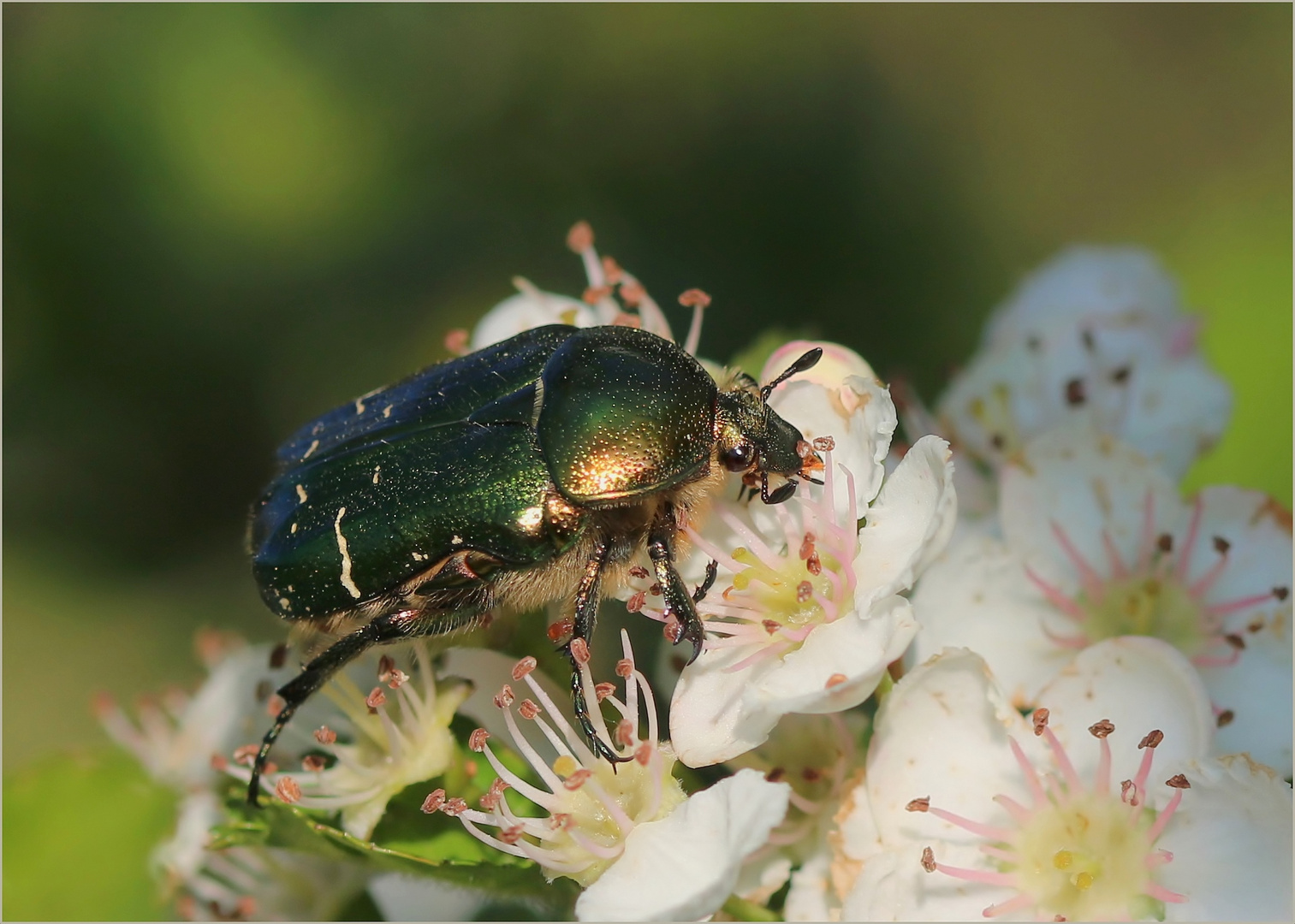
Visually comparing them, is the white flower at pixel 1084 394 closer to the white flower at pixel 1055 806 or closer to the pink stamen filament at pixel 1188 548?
the pink stamen filament at pixel 1188 548

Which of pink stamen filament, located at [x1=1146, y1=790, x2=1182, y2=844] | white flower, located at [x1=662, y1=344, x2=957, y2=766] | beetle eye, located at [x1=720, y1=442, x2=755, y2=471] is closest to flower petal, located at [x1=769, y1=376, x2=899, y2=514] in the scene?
white flower, located at [x1=662, y1=344, x2=957, y2=766]

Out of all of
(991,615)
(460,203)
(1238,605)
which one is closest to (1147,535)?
(1238,605)

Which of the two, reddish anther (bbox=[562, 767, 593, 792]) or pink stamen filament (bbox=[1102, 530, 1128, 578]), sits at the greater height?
reddish anther (bbox=[562, 767, 593, 792])

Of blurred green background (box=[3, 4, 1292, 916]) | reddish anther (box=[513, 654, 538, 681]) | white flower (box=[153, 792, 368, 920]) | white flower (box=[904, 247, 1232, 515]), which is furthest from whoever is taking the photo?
blurred green background (box=[3, 4, 1292, 916])

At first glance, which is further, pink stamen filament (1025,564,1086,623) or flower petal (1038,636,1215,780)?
pink stamen filament (1025,564,1086,623)

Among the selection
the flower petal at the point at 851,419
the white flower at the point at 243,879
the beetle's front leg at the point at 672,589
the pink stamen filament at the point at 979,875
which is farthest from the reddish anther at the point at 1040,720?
the white flower at the point at 243,879

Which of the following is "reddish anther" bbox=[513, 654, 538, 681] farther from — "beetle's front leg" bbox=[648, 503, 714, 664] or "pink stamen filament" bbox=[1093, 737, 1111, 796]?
"pink stamen filament" bbox=[1093, 737, 1111, 796]

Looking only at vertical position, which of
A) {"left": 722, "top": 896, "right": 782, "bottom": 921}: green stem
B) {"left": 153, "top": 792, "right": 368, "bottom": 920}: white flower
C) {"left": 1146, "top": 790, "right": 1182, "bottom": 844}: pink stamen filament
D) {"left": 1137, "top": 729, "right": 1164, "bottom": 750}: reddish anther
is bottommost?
{"left": 153, "top": 792, "right": 368, "bottom": 920}: white flower

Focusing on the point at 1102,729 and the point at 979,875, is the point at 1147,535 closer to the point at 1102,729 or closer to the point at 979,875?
the point at 1102,729
